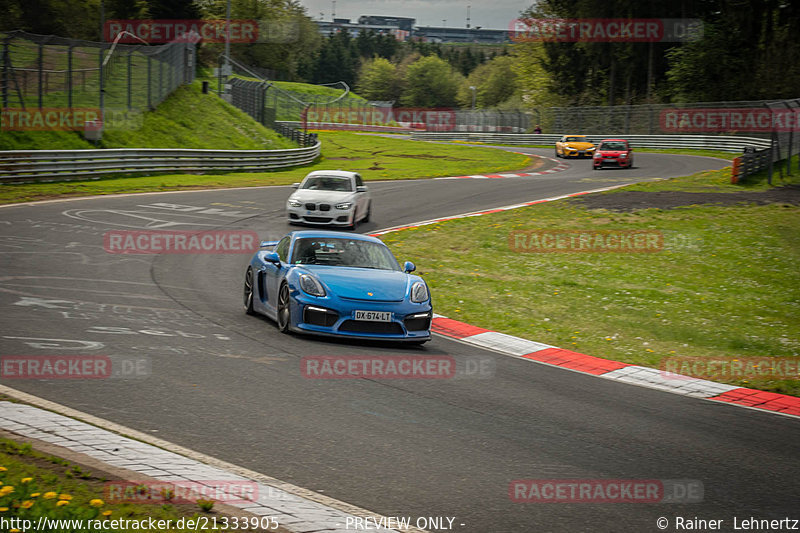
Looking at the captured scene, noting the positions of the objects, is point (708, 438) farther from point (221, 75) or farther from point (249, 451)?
point (221, 75)

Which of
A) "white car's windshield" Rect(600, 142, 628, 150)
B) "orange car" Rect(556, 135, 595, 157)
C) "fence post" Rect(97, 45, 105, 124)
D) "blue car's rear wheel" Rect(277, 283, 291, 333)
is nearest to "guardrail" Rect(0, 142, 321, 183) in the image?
"fence post" Rect(97, 45, 105, 124)

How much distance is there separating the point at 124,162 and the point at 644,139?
4106cm

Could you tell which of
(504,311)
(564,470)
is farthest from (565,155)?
(564,470)

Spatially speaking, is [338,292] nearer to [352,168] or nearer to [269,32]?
[352,168]

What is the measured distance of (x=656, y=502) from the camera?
5.42 metres

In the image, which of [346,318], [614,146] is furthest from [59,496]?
[614,146]

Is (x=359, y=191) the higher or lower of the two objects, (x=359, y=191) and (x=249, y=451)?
the higher

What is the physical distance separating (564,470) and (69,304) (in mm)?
7415

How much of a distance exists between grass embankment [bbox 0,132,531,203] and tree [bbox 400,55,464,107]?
8211 centimetres

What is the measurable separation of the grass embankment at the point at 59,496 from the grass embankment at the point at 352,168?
18.7 metres

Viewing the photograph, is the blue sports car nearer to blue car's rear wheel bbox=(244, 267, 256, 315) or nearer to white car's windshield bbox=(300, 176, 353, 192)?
blue car's rear wheel bbox=(244, 267, 256, 315)

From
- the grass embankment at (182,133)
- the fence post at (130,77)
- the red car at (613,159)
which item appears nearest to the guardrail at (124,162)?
the grass embankment at (182,133)

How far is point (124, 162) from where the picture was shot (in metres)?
30.2

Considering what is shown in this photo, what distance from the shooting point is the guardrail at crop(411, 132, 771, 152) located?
160ft
